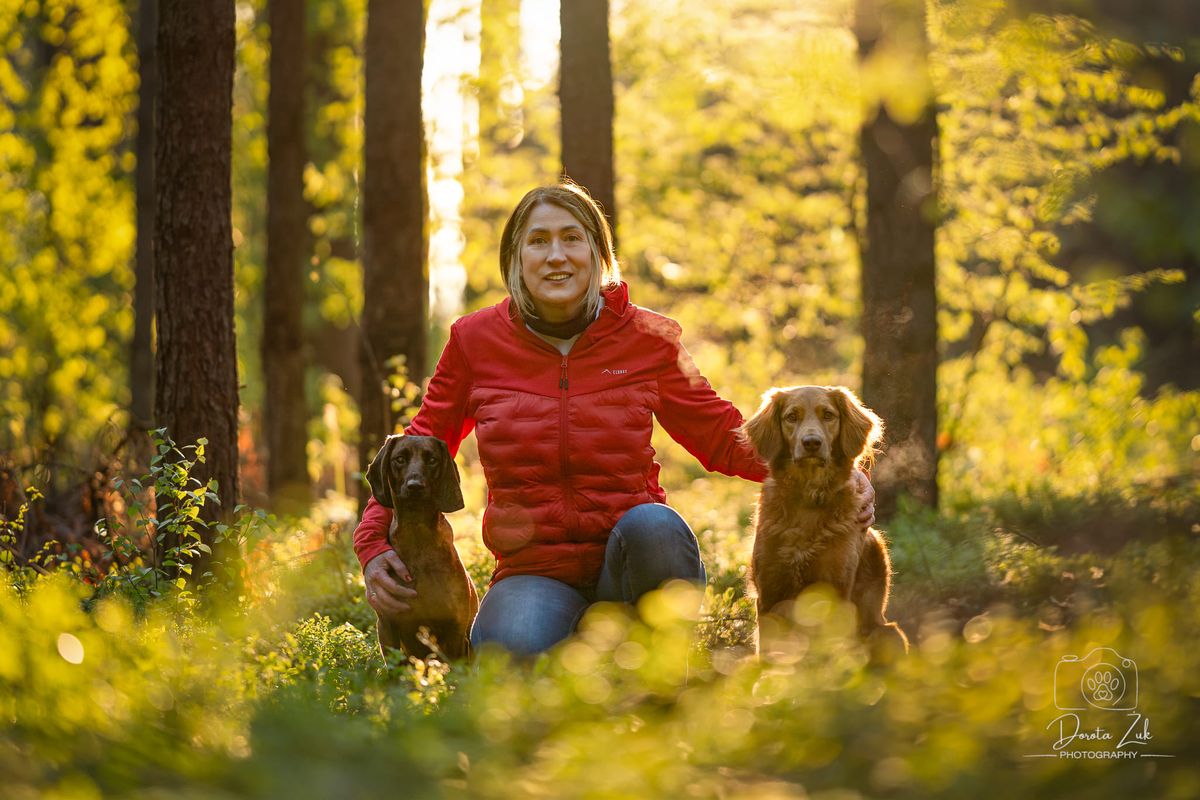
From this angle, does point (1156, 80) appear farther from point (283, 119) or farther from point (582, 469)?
point (283, 119)

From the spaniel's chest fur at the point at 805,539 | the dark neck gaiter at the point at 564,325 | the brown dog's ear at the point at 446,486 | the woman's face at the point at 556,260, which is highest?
the woman's face at the point at 556,260

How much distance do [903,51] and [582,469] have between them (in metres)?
2.68

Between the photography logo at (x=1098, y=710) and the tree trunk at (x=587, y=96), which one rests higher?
the tree trunk at (x=587, y=96)

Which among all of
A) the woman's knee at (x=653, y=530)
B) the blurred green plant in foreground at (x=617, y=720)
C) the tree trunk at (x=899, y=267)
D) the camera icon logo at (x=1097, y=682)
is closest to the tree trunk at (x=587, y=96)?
the tree trunk at (x=899, y=267)

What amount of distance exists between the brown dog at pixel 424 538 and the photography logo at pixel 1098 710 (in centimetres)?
221

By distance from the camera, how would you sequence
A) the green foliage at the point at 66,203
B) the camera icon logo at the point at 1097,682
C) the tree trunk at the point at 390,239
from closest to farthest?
1. the camera icon logo at the point at 1097,682
2. the tree trunk at the point at 390,239
3. the green foliage at the point at 66,203

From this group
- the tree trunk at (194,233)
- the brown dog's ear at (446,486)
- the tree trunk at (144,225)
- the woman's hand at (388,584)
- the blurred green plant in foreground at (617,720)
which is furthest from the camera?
the tree trunk at (144,225)

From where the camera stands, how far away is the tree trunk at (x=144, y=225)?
36.9 ft

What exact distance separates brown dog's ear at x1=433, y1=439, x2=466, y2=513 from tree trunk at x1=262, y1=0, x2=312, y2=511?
7690mm

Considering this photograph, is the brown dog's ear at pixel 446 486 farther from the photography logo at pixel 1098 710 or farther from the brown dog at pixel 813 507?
the photography logo at pixel 1098 710

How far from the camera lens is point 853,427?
4.59 meters

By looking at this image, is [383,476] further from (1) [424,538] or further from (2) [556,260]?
(2) [556,260]

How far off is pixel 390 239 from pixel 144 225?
4.14 meters

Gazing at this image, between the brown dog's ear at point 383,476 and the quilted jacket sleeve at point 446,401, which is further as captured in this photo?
the quilted jacket sleeve at point 446,401
